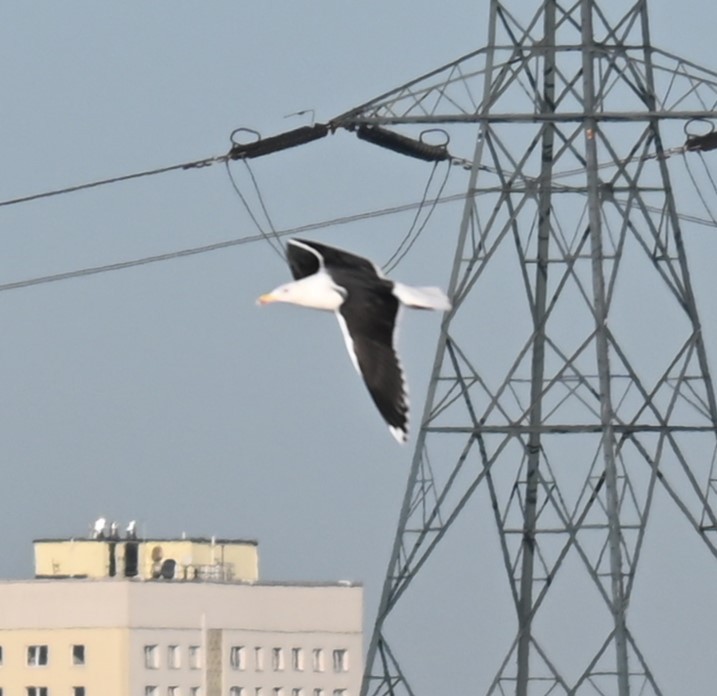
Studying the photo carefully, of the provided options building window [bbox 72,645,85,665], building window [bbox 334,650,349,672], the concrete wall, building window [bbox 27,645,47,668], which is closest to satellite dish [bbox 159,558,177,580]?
the concrete wall

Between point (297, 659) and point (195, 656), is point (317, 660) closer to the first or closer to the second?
point (297, 659)

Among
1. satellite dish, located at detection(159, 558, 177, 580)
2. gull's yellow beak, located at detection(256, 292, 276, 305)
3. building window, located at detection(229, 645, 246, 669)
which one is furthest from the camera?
building window, located at detection(229, 645, 246, 669)

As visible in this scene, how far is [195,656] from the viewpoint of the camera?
122 metres

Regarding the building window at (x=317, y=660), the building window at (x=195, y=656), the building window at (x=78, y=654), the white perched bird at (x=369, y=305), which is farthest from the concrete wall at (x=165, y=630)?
the white perched bird at (x=369, y=305)

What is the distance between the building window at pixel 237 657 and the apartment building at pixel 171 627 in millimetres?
49

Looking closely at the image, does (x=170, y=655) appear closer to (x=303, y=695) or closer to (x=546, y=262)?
(x=303, y=695)

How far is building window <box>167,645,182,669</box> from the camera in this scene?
121250 millimetres

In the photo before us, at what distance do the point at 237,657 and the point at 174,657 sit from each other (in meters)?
3.49

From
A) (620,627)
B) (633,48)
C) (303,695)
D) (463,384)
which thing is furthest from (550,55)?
(303,695)

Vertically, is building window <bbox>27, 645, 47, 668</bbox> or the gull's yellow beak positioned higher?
building window <bbox>27, 645, 47, 668</bbox>

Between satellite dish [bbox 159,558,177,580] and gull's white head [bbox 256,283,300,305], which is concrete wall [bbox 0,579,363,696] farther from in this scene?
gull's white head [bbox 256,283,300,305]

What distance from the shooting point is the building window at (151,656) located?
11988 centimetres

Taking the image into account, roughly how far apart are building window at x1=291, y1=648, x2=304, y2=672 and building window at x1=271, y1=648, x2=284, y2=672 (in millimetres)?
393

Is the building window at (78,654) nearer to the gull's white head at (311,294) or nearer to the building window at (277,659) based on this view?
the building window at (277,659)
